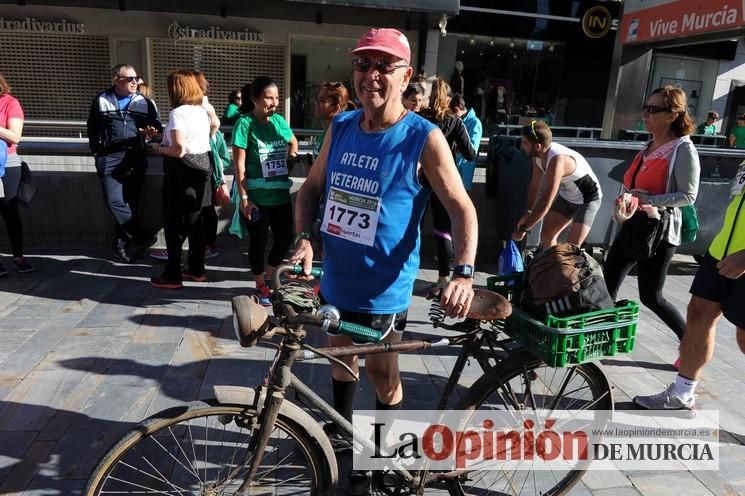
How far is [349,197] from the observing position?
224 centimetres

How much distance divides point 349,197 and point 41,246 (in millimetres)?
5006

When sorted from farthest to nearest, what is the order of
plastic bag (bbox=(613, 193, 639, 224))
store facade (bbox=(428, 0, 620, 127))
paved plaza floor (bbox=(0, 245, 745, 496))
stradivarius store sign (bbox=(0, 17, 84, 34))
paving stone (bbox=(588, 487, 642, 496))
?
store facade (bbox=(428, 0, 620, 127)) < stradivarius store sign (bbox=(0, 17, 84, 34)) < plastic bag (bbox=(613, 193, 639, 224)) < paved plaza floor (bbox=(0, 245, 745, 496)) < paving stone (bbox=(588, 487, 642, 496))

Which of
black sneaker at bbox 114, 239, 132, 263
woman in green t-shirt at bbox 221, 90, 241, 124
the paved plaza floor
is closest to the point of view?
the paved plaza floor

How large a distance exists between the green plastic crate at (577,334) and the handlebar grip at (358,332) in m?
0.56

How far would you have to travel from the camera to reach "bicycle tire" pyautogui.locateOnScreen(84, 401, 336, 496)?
1.85 metres

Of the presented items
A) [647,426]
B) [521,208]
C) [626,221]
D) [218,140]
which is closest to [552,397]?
[647,426]

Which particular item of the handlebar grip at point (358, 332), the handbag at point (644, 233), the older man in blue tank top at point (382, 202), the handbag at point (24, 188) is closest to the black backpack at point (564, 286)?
the older man in blue tank top at point (382, 202)

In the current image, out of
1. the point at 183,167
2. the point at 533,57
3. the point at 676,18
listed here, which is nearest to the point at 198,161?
the point at 183,167

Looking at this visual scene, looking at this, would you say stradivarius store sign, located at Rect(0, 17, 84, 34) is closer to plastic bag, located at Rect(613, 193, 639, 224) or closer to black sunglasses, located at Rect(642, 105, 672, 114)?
black sunglasses, located at Rect(642, 105, 672, 114)

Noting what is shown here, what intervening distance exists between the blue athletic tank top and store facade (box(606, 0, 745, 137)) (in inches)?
277

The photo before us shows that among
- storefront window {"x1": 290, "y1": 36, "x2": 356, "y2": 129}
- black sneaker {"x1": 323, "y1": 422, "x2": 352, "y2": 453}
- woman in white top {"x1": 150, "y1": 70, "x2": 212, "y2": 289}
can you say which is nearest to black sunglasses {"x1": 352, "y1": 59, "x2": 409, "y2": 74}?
black sneaker {"x1": 323, "y1": 422, "x2": 352, "y2": 453}

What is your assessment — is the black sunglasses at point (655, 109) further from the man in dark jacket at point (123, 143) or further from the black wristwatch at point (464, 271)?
the man in dark jacket at point (123, 143)

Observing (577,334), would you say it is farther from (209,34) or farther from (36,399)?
(209,34)

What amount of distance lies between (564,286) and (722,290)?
1373 millimetres
